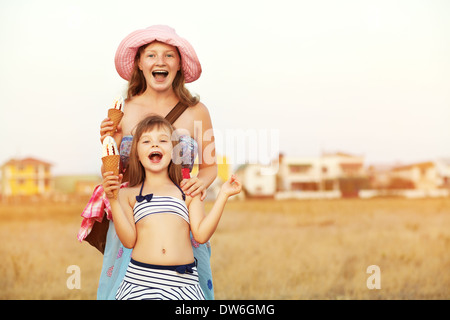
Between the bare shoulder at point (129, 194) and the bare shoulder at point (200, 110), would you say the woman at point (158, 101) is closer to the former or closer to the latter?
the bare shoulder at point (200, 110)

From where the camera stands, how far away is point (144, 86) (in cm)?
396

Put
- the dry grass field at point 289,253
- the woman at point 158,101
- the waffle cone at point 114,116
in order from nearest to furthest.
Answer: the waffle cone at point 114,116 → the woman at point 158,101 → the dry grass field at point 289,253

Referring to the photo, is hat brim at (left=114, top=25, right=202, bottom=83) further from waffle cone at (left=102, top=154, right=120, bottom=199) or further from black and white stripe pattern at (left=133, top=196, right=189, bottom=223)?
black and white stripe pattern at (left=133, top=196, right=189, bottom=223)

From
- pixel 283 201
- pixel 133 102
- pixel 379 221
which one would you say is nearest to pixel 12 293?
pixel 133 102

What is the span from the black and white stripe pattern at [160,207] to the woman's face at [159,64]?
31.2 inches

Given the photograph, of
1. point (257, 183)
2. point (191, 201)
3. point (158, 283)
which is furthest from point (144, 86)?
point (257, 183)

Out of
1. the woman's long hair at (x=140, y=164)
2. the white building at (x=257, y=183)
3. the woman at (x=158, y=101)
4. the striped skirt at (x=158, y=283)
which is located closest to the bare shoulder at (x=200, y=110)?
the woman at (x=158, y=101)

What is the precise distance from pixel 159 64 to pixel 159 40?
6.0 inches

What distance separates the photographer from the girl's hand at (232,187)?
329 cm

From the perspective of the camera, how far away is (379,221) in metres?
13.4

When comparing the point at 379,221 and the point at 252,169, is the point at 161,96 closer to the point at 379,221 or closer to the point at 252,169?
the point at 379,221

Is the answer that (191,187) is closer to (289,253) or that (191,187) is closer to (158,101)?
(158,101)

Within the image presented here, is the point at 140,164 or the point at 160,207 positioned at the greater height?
the point at 140,164
